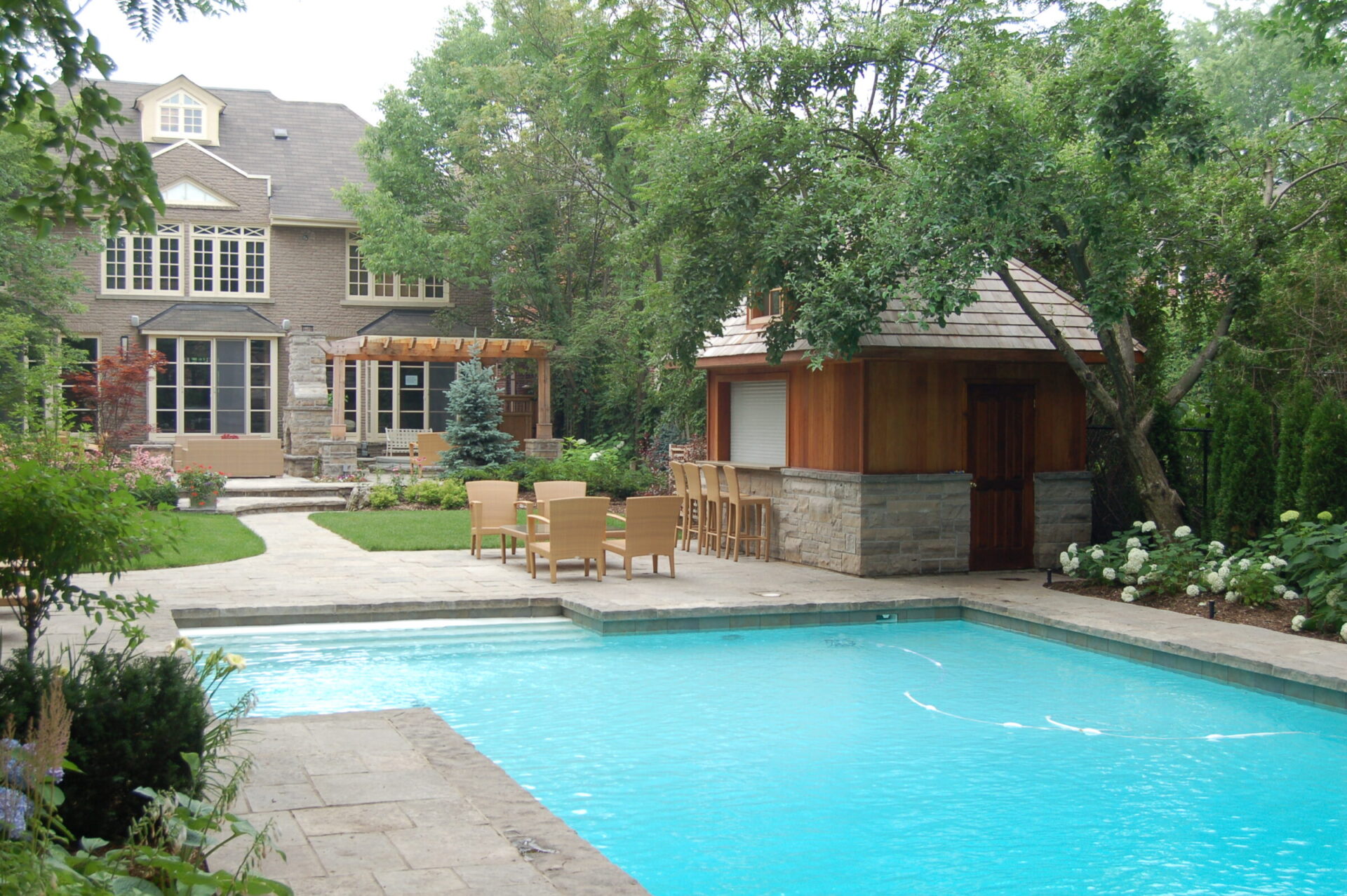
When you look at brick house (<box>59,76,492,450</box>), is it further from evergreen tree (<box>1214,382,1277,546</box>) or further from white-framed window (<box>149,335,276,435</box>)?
evergreen tree (<box>1214,382,1277,546</box>)

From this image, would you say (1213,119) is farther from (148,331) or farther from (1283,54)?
(1283,54)

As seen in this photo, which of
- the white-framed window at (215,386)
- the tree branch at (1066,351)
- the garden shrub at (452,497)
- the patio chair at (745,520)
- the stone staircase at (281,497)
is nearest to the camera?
the tree branch at (1066,351)

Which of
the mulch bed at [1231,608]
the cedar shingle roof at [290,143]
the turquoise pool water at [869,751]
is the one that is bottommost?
the turquoise pool water at [869,751]

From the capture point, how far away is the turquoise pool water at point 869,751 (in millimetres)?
5473

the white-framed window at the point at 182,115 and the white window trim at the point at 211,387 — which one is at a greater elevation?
the white-framed window at the point at 182,115

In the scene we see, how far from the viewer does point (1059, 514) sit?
527 inches

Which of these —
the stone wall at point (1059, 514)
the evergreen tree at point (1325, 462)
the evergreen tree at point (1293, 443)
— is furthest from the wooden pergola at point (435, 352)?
the evergreen tree at point (1325, 462)

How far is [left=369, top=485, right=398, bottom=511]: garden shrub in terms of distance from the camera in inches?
779

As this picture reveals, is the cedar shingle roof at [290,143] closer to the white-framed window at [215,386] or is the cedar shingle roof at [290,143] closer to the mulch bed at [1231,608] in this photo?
the white-framed window at [215,386]

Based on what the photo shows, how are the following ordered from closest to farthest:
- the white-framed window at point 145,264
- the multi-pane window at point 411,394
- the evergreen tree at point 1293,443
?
the evergreen tree at point 1293,443 → the white-framed window at point 145,264 → the multi-pane window at point 411,394

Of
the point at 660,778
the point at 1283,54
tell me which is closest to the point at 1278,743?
the point at 660,778

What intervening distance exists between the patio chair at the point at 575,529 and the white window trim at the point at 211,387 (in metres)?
18.7

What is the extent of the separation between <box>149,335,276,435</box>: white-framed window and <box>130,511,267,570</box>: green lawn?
39.5ft

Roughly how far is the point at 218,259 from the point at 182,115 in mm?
4135
